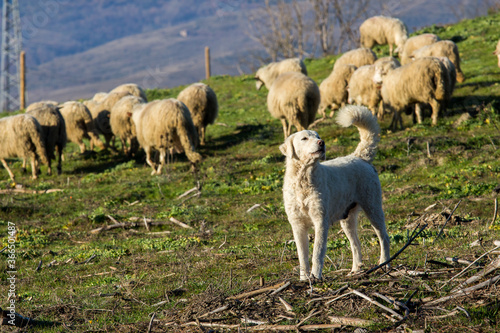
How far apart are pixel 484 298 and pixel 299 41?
181ft

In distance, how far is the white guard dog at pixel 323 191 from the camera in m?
6.36

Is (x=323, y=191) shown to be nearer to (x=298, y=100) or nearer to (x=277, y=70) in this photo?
(x=298, y=100)

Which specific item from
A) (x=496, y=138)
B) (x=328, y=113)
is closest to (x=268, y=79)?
(x=328, y=113)

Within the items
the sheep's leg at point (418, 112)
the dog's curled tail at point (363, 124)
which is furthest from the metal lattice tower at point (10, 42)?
the dog's curled tail at point (363, 124)

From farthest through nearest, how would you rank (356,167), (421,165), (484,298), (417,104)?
(417,104)
(421,165)
(356,167)
(484,298)

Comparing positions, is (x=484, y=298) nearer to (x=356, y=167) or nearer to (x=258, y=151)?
(x=356, y=167)

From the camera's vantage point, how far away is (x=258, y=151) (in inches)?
732

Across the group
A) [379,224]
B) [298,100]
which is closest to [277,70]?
[298,100]

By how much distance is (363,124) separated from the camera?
295 inches

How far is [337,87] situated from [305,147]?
52.5 ft

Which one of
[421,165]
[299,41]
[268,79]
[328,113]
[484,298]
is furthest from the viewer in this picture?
[299,41]

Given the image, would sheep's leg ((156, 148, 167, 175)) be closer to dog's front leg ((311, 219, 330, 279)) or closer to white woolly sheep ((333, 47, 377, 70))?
white woolly sheep ((333, 47, 377, 70))

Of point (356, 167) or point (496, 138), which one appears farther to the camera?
point (496, 138)

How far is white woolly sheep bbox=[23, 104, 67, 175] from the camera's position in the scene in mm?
19359
